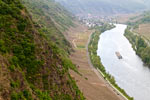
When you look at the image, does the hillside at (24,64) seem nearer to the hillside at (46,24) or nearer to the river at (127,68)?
the hillside at (46,24)

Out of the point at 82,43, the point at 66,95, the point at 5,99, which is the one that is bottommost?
the point at 82,43

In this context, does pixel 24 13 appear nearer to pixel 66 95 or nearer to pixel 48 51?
pixel 48 51

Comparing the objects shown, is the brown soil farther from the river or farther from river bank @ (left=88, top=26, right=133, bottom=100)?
the river

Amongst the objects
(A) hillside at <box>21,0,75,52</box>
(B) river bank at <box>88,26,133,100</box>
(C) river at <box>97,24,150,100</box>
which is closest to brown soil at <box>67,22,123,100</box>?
(B) river bank at <box>88,26,133,100</box>

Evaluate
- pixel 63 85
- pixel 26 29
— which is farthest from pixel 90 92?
pixel 26 29

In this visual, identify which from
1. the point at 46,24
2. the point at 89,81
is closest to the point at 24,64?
the point at 89,81

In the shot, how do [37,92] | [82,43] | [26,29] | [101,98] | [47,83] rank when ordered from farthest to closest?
[82,43]
[101,98]
[26,29]
[47,83]
[37,92]

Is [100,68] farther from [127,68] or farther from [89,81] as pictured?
[89,81]
